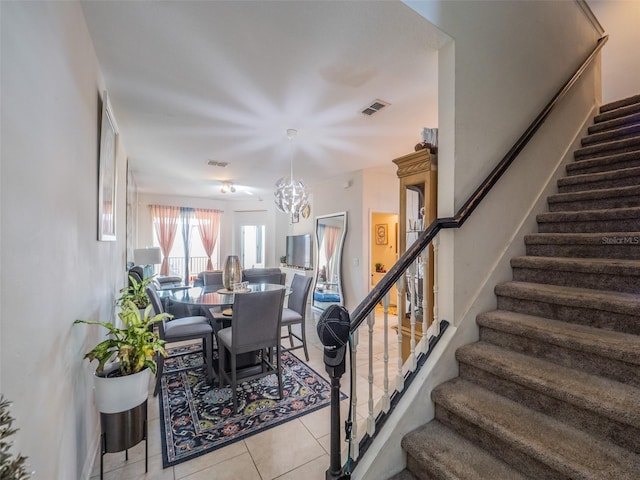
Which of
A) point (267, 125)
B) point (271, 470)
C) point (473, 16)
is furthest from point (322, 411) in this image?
point (473, 16)

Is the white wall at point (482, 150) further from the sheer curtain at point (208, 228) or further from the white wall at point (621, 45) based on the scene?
the sheer curtain at point (208, 228)

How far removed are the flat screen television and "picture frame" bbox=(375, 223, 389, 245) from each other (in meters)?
1.51

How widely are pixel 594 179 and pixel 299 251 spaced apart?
17.4ft

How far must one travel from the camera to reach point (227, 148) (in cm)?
390

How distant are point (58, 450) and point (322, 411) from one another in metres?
1.70

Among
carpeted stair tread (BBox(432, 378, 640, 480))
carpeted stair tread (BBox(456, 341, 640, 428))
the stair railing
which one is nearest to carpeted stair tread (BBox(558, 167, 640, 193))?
the stair railing

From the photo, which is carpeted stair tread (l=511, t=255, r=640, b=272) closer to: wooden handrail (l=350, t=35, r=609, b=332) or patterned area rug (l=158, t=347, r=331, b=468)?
wooden handrail (l=350, t=35, r=609, b=332)

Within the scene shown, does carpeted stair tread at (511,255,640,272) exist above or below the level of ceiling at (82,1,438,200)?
below

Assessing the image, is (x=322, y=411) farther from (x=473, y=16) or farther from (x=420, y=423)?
(x=473, y=16)

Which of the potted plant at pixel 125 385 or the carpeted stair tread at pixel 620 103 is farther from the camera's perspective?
the carpeted stair tread at pixel 620 103

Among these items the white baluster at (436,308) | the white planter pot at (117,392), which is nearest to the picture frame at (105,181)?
the white planter pot at (117,392)

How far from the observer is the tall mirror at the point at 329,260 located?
539 cm

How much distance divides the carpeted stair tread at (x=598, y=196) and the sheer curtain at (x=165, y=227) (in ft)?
25.6

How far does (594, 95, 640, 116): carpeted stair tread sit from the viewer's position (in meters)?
2.69
